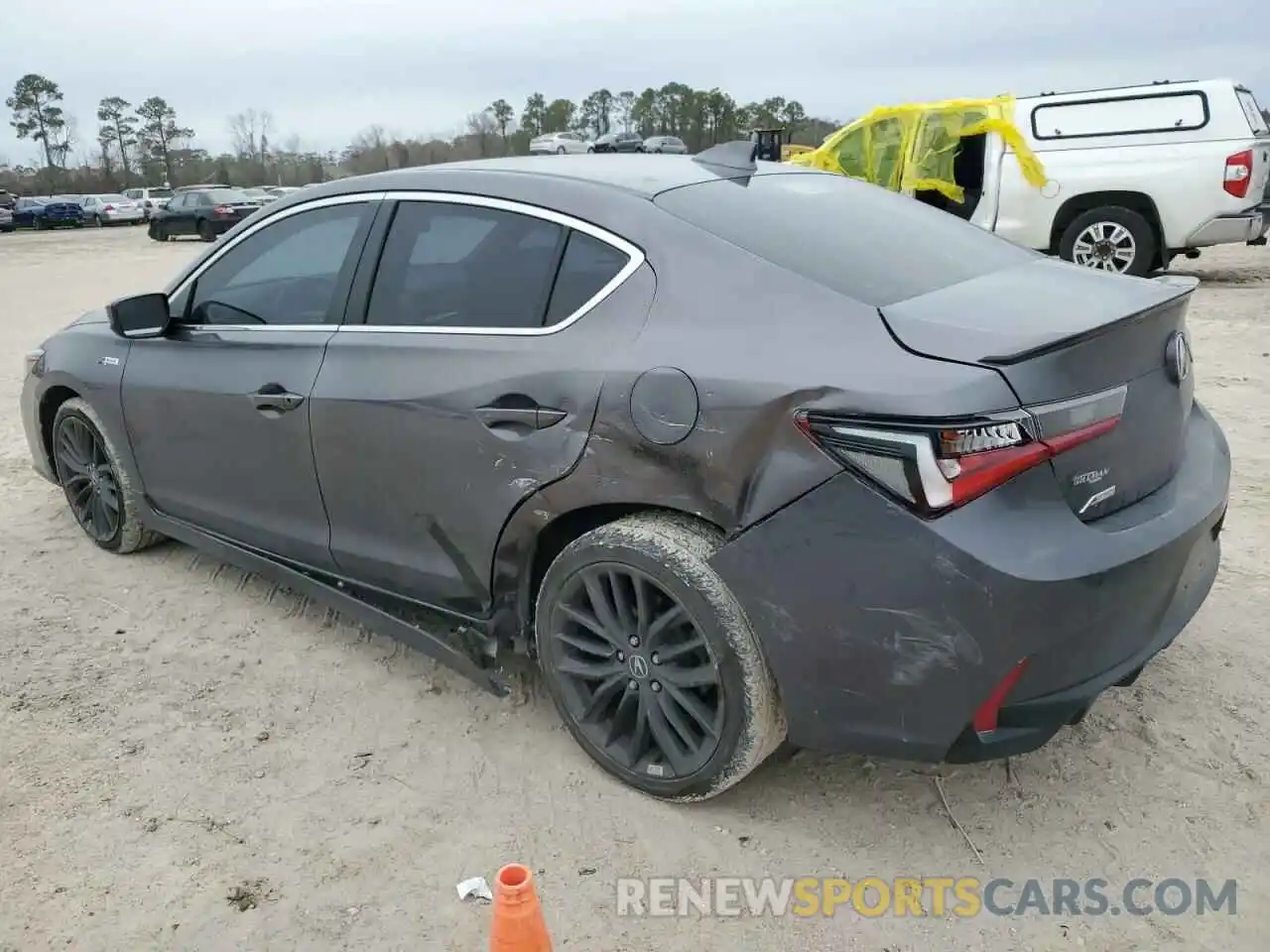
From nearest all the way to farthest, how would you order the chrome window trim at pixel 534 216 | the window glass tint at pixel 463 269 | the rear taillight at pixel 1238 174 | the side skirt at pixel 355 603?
1. the chrome window trim at pixel 534 216
2. the window glass tint at pixel 463 269
3. the side skirt at pixel 355 603
4. the rear taillight at pixel 1238 174

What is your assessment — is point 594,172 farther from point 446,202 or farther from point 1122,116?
point 1122,116

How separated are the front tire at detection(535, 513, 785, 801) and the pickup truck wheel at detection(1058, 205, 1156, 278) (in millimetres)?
8978

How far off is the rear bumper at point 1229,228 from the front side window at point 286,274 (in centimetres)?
921

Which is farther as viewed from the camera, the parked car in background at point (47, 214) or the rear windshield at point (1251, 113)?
the parked car in background at point (47, 214)

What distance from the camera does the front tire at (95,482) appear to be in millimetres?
4352

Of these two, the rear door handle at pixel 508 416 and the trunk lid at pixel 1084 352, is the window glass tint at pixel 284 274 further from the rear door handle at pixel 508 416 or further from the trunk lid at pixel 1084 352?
the trunk lid at pixel 1084 352

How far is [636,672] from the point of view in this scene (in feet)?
8.96

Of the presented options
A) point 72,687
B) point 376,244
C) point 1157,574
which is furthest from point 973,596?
point 72,687

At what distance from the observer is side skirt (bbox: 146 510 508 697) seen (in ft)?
10.1

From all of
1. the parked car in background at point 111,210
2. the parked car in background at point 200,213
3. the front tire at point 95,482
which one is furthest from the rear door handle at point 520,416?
the parked car in background at point 111,210

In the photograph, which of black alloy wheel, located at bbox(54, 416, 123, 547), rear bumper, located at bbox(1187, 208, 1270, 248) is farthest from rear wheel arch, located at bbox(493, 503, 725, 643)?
rear bumper, located at bbox(1187, 208, 1270, 248)

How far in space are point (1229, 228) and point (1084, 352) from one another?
9124 mm

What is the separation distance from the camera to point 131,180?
65688mm

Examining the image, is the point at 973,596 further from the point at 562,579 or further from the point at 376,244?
the point at 376,244
